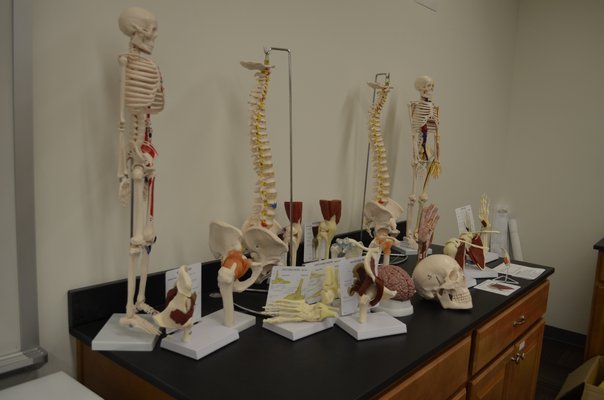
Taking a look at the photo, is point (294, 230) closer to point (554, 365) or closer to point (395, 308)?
point (395, 308)

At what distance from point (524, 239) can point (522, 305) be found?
70.0 inches

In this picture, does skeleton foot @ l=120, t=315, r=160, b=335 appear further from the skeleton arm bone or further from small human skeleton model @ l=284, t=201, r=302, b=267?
small human skeleton model @ l=284, t=201, r=302, b=267

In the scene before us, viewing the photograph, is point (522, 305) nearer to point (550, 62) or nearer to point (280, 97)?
point (280, 97)

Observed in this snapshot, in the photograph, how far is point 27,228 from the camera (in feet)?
3.38

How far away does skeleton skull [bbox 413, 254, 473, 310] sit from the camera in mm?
1392

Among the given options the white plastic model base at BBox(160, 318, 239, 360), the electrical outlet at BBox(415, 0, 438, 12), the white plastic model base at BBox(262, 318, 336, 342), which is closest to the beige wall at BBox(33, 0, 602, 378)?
the electrical outlet at BBox(415, 0, 438, 12)

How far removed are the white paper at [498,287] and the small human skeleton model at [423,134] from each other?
391mm

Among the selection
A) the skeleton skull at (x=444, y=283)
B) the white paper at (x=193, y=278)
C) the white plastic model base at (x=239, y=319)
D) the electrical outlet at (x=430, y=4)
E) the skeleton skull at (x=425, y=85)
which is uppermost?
the electrical outlet at (x=430, y=4)

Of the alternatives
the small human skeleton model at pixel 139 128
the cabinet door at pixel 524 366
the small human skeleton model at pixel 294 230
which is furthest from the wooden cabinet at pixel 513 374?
the small human skeleton model at pixel 139 128

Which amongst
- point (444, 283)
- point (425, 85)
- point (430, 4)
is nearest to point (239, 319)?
point (444, 283)

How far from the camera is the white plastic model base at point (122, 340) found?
3.40ft

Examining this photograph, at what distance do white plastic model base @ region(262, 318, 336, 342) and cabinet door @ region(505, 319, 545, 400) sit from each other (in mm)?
855

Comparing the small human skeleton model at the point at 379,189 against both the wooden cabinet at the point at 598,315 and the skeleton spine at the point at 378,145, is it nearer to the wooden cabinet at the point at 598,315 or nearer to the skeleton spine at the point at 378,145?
the skeleton spine at the point at 378,145

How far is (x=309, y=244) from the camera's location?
160 centimetres
